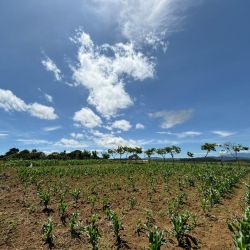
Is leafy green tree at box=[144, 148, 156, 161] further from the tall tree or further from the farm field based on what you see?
the farm field

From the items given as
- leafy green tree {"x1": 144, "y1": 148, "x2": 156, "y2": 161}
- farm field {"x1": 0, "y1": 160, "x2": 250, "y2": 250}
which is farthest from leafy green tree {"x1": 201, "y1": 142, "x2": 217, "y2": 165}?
farm field {"x1": 0, "y1": 160, "x2": 250, "y2": 250}

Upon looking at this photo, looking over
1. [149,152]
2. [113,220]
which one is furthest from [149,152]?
[113,220]

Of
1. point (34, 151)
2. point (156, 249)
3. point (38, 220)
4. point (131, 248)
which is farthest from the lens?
point (34, 151)

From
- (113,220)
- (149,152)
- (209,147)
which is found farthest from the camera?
(149,152)

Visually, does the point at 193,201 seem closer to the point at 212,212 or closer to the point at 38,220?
the point at 212,212

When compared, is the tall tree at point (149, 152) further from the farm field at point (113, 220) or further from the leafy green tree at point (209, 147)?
the farm field at point (113, 220)

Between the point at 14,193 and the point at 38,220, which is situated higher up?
the point at 14,193

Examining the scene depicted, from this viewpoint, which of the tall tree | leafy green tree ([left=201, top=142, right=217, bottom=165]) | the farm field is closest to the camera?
the farm field

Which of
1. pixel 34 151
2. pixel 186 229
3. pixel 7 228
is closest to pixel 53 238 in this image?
pixel 7 228

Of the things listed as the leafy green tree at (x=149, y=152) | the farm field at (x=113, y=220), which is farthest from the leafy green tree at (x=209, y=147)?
the farm field at (x=113, y=220)

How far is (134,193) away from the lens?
20391mm

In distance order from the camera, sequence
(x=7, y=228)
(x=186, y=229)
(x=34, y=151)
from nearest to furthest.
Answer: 1. (x=186, y=229)
2. (x=7, y=228)
3. (x=34, y=151)

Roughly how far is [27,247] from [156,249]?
498 cm

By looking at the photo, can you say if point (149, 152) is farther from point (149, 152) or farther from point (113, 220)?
point (113, 220)
